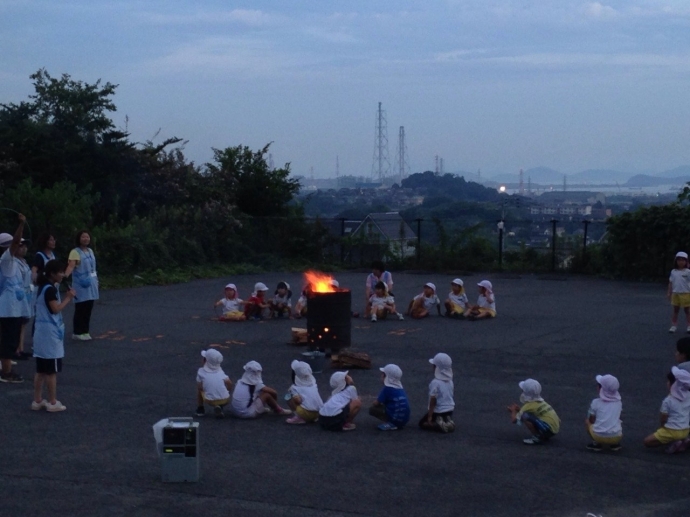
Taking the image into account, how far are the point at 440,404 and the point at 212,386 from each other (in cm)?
256

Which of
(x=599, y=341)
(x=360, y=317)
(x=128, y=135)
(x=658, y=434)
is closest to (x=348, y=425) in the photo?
(x=658, y=434)

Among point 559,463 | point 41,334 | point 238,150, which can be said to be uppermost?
point 238,150

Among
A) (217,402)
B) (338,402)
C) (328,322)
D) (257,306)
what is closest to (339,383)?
(338,402)

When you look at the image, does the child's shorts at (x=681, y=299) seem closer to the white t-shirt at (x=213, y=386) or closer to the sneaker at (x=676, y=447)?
the sneaker at (x=676, y=447)

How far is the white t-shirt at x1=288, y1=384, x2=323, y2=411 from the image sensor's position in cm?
992

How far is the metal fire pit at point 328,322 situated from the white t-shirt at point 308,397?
4073mm

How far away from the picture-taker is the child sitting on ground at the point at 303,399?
993 cm

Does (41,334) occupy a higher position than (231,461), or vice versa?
(41,334)

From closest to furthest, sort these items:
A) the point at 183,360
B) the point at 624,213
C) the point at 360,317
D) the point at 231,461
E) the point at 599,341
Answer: the point at 231,461
the point at 183,360
the point at 599,341
the point at 360,317
the point at 624,213

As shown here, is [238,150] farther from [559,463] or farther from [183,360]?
[559,463]

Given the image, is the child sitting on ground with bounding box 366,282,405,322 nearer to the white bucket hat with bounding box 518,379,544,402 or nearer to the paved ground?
the paved ground

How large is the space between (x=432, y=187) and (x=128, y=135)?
39006 millimetres

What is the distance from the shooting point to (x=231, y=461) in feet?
27.6

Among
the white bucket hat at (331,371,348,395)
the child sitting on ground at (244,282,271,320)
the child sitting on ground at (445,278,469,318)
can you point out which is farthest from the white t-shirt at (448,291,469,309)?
the white bucket hat at (331,371,348,395)
